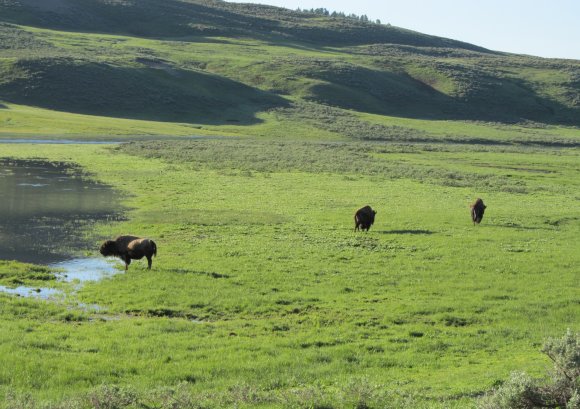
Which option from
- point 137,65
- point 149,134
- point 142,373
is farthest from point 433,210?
point 137,65

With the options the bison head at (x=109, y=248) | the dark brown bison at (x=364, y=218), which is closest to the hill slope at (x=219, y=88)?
the dark brown bison at (x=364, y=218)

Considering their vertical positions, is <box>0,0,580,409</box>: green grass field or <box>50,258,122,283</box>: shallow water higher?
<box>0,0,580,409</box>: green grass field

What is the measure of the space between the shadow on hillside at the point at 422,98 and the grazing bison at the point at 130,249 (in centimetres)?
14087

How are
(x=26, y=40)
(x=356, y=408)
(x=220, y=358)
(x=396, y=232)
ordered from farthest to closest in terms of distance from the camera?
(x=26, y=40) → (x=396, y=232) → (x=220, y=358) → (x=356, y=408)

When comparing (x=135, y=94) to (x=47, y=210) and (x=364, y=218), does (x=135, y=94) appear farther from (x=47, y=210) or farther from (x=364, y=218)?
(x=364, y=218)

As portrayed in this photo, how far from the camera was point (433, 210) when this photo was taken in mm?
41844

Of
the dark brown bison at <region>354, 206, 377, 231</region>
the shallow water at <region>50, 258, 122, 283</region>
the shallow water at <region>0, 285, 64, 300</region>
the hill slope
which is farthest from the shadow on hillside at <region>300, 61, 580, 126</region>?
the shallow water at <region>0, 285, 64, 300</region>

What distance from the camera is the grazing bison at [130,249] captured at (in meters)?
24.7

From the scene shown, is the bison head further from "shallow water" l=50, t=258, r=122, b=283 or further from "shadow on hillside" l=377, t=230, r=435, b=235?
"shadow on hillside" l=377, t=230, r=435, b=235

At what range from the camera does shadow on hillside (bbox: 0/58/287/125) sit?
131 m

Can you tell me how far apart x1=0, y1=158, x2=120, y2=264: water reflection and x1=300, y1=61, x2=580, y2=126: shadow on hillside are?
382 feet

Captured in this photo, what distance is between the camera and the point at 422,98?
598ft

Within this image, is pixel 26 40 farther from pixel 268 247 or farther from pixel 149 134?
pixel 268 247

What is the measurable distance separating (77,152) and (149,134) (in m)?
31.4
